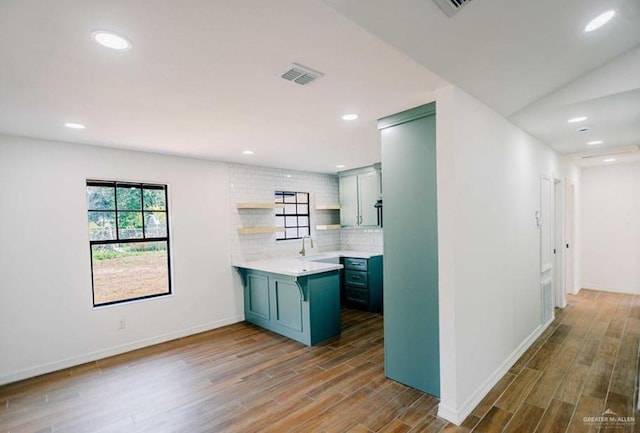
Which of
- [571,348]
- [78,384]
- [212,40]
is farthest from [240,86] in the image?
[571,348]

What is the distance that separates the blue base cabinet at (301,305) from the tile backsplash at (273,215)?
706 millimetres

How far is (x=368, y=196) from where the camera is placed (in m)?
5.86

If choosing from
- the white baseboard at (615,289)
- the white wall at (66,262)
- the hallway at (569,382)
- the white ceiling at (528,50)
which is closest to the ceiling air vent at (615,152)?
the white ceiling at (528,50)

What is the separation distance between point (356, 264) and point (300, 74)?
3.98 metres

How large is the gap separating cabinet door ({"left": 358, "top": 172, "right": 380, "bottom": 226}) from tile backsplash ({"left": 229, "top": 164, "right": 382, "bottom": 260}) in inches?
14.5

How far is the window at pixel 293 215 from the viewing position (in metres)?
5.72

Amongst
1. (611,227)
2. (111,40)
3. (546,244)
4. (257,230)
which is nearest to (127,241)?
(257,230)

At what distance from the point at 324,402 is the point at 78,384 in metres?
2.51

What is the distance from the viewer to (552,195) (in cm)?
450

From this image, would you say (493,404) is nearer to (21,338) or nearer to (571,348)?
(571,348)

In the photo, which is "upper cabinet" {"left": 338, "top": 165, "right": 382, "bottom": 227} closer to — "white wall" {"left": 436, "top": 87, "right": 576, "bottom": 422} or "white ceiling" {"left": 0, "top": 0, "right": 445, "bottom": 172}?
"white ceiling" {"left": 0, "top": 0, "right": 445, "bottom": 172}

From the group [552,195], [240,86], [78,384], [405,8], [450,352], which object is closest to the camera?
[405,8]

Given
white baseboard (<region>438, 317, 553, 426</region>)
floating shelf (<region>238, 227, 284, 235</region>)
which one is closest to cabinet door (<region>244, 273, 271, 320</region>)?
floating shelf (<region>238, 227, 284, 235</region>)

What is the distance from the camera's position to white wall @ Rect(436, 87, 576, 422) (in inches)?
92.0
